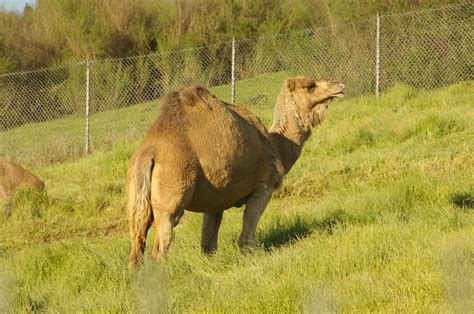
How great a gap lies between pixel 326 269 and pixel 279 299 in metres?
0.80

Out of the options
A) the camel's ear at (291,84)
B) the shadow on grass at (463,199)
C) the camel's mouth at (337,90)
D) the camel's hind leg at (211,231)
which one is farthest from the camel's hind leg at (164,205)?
the shadow on grass at (463,199)

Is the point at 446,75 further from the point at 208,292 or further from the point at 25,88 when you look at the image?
the point at 208,292

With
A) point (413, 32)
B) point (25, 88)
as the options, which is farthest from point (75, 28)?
point (413, 32)

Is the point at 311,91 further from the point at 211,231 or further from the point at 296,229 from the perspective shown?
the point at 211,231

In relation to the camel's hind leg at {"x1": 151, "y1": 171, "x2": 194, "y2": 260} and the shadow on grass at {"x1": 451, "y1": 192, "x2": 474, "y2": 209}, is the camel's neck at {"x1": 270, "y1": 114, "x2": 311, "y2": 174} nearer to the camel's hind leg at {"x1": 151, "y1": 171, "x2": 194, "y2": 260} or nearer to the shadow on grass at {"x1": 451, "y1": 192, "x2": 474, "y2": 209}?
the shadow on grass at {"x1": 451, "y1": 192, "x2": 474, "y2": 209}

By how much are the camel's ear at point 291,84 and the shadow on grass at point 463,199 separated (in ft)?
6.60

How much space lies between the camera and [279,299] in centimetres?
596

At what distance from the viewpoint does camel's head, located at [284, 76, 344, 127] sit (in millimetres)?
10047

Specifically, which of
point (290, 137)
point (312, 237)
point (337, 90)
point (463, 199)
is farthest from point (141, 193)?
point (463, 199)

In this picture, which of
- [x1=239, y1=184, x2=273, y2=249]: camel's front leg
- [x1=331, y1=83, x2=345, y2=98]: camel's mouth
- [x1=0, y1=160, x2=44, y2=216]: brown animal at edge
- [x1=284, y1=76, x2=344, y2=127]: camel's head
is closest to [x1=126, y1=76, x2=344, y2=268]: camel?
[x1=239, y1=184, x2=273, y2=249]: camel's front leg

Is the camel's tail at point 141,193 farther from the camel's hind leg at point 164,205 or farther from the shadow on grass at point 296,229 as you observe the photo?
the shadow on grass at point 296,229

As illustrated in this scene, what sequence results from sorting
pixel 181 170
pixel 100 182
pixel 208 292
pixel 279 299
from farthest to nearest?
pixel 100 182 < pixel 181 170 < pixel 208 292 < pixel 279 299

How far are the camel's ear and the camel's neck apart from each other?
12.8 inches

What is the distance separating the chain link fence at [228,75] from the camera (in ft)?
67.4
